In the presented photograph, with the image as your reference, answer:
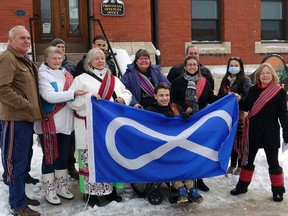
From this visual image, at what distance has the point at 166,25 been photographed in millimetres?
10727

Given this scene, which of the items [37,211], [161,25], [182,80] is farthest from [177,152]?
[161,25]

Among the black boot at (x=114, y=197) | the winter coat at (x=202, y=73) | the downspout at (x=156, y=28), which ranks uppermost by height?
the downspout at (x=156, y=28)

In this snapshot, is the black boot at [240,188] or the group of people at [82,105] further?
the black boot at [240,188]

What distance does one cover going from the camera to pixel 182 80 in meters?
5.07

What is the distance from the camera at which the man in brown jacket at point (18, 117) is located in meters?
4.05

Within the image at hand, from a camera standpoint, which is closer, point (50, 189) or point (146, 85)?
point (50, 189)

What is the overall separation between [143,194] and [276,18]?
31.7ft

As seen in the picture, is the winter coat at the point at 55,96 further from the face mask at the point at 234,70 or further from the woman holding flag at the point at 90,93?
the face mask at the point at 234,70

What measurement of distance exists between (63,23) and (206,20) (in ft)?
14.8

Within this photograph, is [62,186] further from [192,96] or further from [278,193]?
[278,193]

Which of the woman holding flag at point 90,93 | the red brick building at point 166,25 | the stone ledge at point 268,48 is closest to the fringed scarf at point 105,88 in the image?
the woman holding flag at point 90,93

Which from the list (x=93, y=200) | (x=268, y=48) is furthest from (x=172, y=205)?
(x=268, y=48)

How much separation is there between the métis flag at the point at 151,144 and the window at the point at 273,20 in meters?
8.52

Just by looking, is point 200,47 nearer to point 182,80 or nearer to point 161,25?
point 161,25
